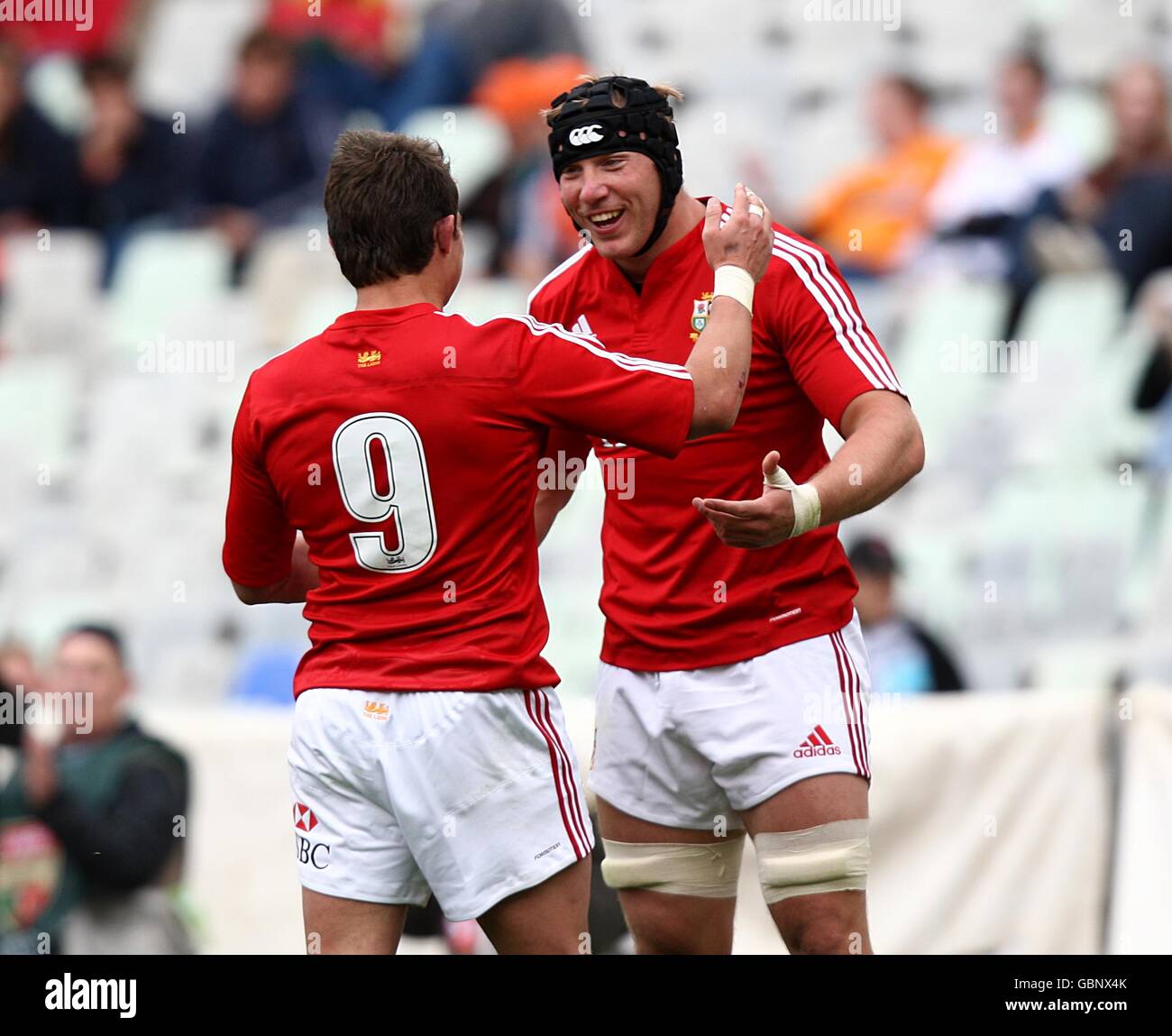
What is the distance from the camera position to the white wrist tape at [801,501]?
3.43 metres

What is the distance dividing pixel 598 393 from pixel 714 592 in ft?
2.55

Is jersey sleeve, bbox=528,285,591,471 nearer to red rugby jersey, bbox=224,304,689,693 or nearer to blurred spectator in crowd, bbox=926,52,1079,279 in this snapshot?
red rugby jersey, bbox=224,304,689,693

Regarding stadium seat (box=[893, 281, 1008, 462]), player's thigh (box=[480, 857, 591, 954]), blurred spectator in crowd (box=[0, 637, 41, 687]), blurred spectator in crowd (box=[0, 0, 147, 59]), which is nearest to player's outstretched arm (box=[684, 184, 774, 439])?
player's thigh (box=[480, 857, 591, 954])

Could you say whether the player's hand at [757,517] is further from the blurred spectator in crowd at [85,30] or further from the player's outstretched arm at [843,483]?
the blurred spectator in crowd at [85,30]

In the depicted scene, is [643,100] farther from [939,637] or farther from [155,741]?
[939,637]

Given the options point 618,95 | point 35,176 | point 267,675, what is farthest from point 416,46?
point 618,95

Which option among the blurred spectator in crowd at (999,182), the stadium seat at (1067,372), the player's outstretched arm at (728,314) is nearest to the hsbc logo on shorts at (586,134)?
the player's outstretched arm at (728,314)

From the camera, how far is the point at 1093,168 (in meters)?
8.50

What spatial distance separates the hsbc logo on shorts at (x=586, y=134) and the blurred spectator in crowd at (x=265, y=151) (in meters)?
5.99

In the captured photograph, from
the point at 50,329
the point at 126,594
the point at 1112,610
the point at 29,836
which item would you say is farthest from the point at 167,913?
the point at 50,329

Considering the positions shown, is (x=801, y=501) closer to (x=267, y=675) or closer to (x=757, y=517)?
(x=757, y=517)

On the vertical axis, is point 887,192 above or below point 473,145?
below

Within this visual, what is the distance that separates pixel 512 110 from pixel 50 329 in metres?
2.89

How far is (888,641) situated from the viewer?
6719 mm
